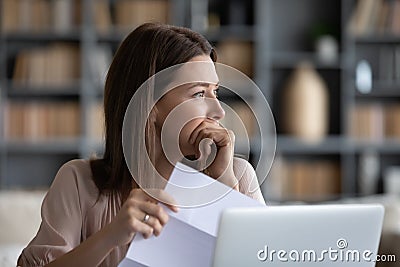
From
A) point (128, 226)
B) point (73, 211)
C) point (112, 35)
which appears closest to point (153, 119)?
point (73, 211)

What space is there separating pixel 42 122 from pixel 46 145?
0.14 meters

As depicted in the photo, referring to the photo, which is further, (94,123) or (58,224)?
(94,123)

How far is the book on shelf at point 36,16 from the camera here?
4.62m

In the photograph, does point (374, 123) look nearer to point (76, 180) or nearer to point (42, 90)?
point (42, 90)

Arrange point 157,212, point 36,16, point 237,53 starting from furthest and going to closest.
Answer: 1. point 237,53
2. point 36,16
3. point 157,212

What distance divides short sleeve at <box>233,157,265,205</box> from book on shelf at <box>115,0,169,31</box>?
345 cm

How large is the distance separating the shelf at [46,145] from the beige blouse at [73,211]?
325 centimetres

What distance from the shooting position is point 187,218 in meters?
1.06

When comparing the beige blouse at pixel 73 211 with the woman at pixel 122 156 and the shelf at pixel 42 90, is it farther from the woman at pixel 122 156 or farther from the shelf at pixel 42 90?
the shelf at pixel 42 90

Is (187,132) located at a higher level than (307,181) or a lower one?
higher

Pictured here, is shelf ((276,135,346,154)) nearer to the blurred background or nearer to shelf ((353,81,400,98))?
the blurred background

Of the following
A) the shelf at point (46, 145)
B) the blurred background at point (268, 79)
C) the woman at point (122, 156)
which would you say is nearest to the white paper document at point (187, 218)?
the woman at point (122, 156)

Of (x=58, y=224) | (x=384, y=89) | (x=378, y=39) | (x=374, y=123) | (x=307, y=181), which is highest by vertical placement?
(x=58, y=224)

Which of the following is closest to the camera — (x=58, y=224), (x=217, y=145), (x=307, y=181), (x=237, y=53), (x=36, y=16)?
(x=217, y=145)
